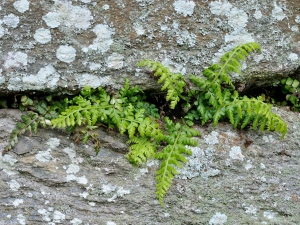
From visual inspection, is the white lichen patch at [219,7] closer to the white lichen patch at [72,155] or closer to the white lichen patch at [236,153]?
the white lichen patch at [236,153]

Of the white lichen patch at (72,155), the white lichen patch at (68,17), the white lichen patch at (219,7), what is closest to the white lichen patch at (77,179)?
the white lichen patch at (72,155)

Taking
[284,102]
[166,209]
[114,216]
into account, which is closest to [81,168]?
[114,216]

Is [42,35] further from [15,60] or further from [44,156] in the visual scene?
[44,156]

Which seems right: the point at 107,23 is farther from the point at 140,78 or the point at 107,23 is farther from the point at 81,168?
the point at 81,168

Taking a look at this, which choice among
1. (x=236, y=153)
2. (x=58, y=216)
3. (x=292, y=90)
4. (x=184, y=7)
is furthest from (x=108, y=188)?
(x=292, y=90)

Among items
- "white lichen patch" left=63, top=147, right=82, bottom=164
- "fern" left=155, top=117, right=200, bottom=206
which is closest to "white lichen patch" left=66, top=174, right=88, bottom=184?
"white lichen patch" left=63, top=147, right=82, bottom=164
